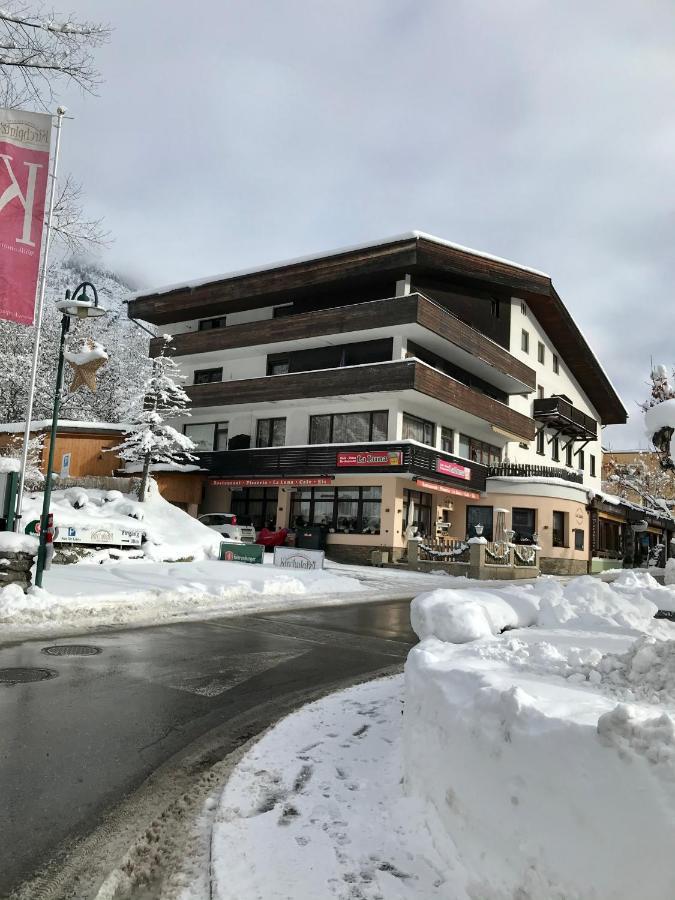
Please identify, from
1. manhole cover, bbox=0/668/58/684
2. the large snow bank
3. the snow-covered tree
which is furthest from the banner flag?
the snow-covered tree

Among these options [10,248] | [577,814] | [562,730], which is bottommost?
[577,814]

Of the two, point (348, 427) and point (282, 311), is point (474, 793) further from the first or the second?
point (282, 311)

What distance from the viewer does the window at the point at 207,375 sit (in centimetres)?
3966

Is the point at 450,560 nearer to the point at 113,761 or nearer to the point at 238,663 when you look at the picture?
the point at 238,663

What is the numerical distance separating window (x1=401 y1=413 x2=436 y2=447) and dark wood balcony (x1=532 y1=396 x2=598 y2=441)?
36.1 feet

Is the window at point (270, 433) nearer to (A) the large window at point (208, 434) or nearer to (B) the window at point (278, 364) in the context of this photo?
(A) the large window at point (208, 434)

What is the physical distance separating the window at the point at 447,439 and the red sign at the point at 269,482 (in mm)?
6913

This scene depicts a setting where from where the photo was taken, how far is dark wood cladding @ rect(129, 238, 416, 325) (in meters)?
33.1

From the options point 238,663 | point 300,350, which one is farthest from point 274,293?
point 238,663

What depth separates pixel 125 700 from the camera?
660 cm

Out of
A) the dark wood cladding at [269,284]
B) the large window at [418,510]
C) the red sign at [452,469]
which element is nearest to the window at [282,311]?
the dark wood cladding at [269,284]

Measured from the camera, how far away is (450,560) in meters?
28.7

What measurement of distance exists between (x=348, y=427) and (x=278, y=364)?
6308 mm

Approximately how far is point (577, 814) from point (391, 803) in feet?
5.92
